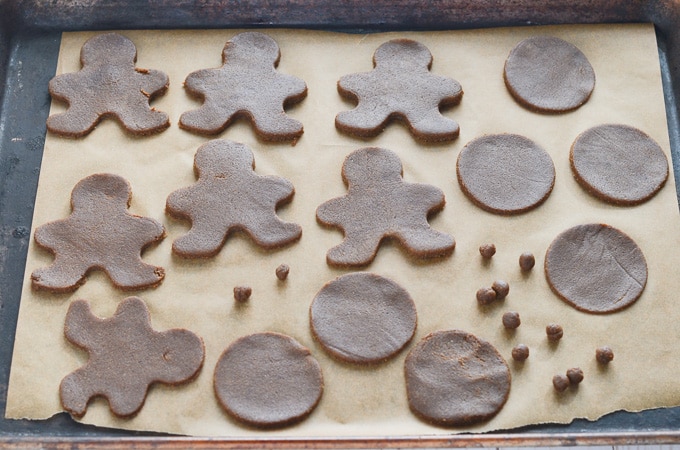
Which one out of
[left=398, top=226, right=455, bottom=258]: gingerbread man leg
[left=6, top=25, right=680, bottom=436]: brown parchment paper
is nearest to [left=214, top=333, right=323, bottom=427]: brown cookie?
[left=6, top=25, right=680, bottom=436]: brown parchment paper

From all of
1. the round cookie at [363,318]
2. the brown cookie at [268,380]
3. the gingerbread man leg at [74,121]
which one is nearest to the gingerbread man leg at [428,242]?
the round cookie at [363,318]

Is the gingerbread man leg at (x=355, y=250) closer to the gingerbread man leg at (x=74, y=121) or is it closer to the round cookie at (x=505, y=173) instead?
the round cookie at (x=505, y=173)

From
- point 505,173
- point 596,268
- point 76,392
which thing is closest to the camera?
point 76,392

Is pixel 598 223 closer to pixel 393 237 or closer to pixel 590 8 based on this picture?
pixel 393 237

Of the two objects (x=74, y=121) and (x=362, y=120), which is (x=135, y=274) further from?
(x=362, y=120)

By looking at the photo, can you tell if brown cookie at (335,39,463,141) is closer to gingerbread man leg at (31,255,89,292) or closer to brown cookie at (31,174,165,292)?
brown cookie at (31,174,165,292)

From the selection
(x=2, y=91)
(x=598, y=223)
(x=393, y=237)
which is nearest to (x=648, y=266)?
(x=598, y=223)

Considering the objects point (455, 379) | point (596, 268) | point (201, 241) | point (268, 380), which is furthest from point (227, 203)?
point (596, 268)
